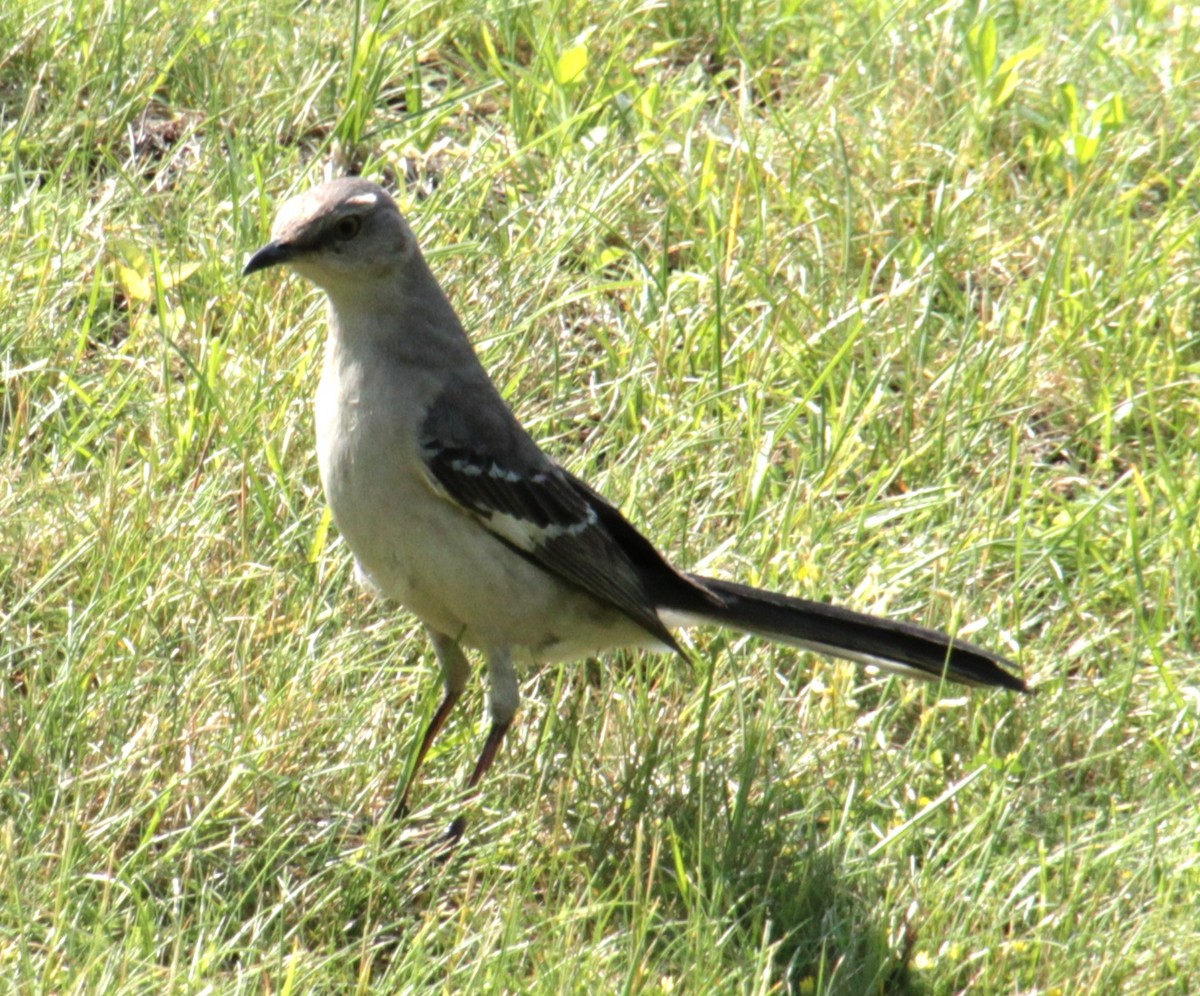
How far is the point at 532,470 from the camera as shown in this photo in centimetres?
518

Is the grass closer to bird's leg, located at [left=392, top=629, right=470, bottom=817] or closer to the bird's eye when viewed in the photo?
bird's leg, located at [left=392, top=629, right=470, bottom=817]

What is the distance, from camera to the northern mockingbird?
4836 mm

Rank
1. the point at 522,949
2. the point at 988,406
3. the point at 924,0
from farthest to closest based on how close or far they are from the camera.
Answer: the point at 924,0
the point at 988,406
the point at 522,949

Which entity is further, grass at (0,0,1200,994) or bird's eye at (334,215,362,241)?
bird's eye at (334,215,362,241)

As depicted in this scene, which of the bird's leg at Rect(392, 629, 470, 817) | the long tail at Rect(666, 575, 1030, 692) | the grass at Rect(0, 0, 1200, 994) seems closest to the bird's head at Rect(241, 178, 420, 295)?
the grass at Rect(0, 0, 1200, 994)

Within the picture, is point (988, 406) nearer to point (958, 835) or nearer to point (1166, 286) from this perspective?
point (1166, 286)

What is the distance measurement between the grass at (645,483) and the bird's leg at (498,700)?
0.30ft

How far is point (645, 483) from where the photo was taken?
5.89 m

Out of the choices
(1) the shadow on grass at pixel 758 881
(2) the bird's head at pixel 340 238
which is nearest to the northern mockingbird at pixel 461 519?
(2) the bird's head at pixel 340 238

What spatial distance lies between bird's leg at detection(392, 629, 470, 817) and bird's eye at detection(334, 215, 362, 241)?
3.82 ft

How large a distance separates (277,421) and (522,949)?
2.22m

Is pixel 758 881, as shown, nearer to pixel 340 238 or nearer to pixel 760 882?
pixel 760 882

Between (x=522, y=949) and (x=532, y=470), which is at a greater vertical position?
(x=532, y=470)

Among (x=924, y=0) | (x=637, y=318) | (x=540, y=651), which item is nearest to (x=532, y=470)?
(x=540, y=651)
